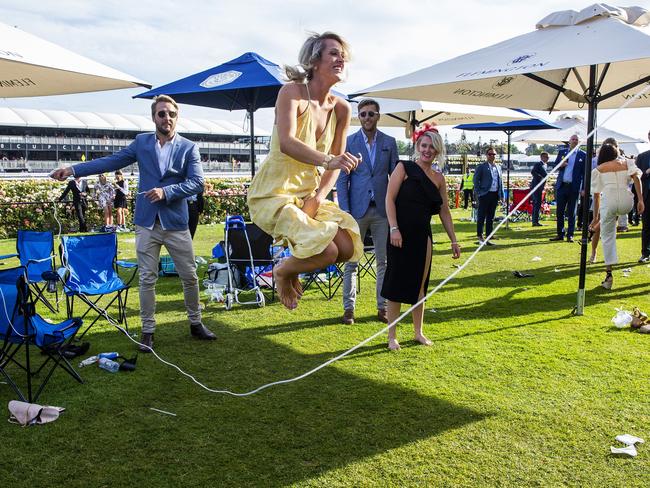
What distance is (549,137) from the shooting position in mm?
19422

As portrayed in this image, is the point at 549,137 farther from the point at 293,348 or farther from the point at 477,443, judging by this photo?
the point at 477,443

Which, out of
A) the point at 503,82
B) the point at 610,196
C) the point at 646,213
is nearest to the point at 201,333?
the point at 503,82

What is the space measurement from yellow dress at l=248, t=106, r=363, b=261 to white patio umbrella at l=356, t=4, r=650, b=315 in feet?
7.48

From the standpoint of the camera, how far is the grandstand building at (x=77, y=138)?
189 feet

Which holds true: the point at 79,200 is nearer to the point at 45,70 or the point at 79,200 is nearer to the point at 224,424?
the point at 45,70

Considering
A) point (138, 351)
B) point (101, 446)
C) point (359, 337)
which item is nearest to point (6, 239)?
point (138, 351)

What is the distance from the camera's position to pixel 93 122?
65812 mm

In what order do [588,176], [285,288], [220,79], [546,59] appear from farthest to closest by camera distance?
[220,79] < [588,176] < [546,59] < [285,288]

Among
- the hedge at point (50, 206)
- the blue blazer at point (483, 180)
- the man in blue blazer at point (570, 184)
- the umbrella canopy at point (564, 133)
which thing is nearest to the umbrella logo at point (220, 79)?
the blue blazer at point (483, 180)

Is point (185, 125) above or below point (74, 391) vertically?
above

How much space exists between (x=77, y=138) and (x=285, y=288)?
215 ft

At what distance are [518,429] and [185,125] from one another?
70584 millimetres

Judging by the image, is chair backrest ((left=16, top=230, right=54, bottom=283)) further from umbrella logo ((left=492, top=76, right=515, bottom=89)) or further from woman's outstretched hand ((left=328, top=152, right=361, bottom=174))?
umbrella logo ((left=492, top=76, right=515, bottom=89))

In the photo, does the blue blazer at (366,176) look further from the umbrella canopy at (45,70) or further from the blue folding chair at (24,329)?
the blue folding chair at (24,329)
